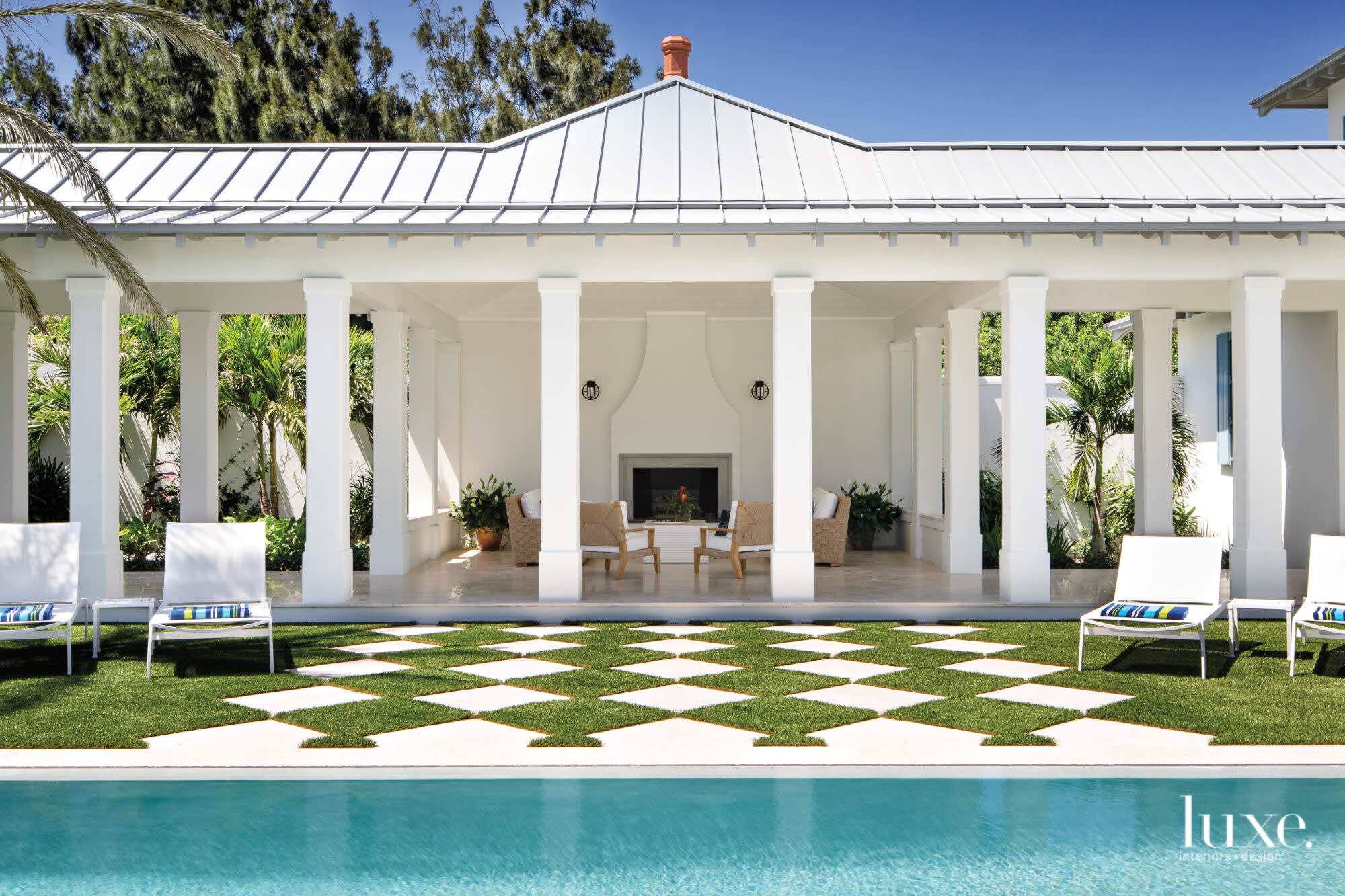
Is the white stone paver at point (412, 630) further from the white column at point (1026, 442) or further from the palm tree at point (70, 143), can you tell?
the white column at point (1026, 442)

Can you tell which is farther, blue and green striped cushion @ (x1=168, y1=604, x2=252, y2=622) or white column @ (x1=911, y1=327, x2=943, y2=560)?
white column @ (x1=911, y1=327, x2=943, y2=560)

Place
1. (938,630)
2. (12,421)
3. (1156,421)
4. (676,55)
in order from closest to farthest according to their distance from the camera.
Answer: (938,630) → (12,421) → (1156,421) → (676,55)

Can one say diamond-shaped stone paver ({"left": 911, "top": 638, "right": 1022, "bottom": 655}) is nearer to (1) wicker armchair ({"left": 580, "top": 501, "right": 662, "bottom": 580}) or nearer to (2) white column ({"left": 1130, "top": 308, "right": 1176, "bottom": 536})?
(1) wicker armchair ({"left": 580, "top": 501, "right": 662, "bottom": 580})

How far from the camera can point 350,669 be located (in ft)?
23.4

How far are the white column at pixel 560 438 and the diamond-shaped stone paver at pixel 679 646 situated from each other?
151 cm

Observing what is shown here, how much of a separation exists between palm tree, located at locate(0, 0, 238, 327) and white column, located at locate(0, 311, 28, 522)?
11.8 feet

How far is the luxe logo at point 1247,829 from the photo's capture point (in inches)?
156

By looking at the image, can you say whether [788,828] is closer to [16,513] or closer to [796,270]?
[796,270]

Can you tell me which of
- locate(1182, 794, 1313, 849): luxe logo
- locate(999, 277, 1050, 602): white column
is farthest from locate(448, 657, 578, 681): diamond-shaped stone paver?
locate(999, 277, 1050, 602): white column

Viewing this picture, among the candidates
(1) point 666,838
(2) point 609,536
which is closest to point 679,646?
(2) point 609,536

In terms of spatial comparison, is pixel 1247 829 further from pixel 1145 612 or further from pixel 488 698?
pixel 488 698

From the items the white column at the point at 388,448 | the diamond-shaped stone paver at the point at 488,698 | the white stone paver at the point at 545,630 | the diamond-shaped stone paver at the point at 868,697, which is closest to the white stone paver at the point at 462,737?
the diamond-shaped stone paver at the point at 488,698

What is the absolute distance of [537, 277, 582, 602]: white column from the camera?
9.48m

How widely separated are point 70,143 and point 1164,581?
8735 millimetres
